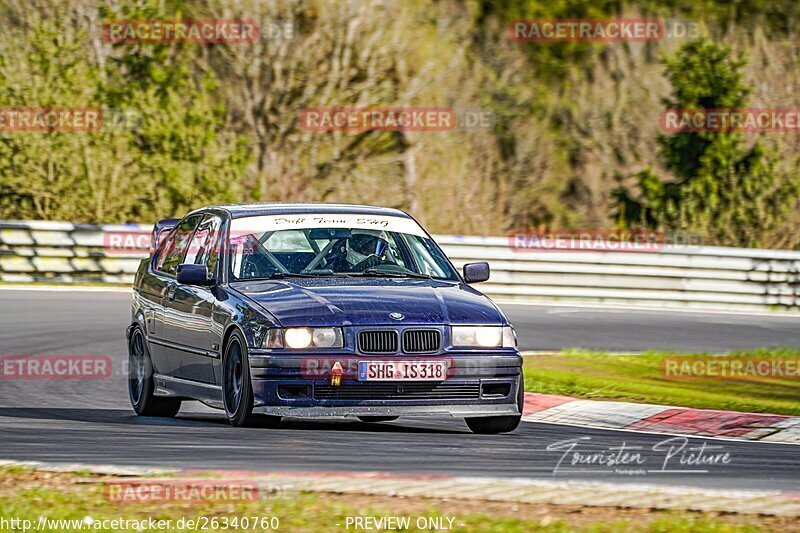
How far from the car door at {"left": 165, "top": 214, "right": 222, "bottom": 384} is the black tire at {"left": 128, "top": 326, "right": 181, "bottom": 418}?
0.45 metres

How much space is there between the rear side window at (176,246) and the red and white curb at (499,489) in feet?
12.9

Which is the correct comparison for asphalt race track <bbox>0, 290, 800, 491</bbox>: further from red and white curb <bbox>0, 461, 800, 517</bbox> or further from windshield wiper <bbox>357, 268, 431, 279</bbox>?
windshield wiper <bbox>357, 268, 431, 279</bbox>

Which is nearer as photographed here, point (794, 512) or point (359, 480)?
point (794, 512)

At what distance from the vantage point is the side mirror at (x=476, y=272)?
11.0 metres

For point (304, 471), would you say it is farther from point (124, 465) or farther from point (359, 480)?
point (124, 465)

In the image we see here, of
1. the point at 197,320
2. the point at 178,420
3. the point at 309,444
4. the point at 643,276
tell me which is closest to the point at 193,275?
the point at 197,320

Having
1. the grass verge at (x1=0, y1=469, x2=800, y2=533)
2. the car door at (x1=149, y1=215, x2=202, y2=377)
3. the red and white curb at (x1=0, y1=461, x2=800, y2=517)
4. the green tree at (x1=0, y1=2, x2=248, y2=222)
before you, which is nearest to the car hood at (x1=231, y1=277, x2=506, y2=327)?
the car door at (x1=149, y1=215, x2=202, y2=377)

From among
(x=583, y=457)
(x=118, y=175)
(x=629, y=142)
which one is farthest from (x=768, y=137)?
(x=583, y=457)

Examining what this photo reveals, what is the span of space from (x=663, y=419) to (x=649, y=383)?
3206 millimetres

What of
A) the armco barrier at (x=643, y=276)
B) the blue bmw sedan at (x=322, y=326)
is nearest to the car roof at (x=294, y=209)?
the blue bmw sedan at (x=322, y=326)

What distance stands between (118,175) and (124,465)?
62.8ft

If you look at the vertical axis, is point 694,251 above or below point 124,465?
below

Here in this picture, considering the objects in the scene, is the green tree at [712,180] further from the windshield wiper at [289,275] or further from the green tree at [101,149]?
the windshield wiper at [289,275]

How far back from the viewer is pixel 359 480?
755cm
